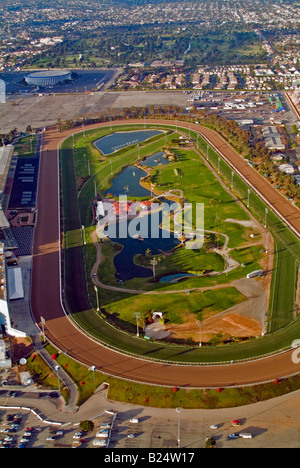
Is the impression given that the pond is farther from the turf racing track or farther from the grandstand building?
the grandstand building

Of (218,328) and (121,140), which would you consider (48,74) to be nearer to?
(121,140)

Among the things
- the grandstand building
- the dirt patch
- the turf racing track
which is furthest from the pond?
the grandstand building

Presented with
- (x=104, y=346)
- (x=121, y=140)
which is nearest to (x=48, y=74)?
(x=121, y=140)

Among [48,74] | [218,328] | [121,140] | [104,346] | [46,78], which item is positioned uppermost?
[48,74]

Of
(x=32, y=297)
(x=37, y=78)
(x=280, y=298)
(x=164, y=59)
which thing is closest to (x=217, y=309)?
(x=280, y=298)

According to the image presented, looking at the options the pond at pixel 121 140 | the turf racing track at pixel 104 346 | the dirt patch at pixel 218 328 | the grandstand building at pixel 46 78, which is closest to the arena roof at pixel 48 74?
the grandstand building at pixel 46 78

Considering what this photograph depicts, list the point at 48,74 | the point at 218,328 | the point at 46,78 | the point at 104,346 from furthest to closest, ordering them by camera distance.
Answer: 1. the point at 48,74
2. the point at 46,78
3. the point at 218,328
4. the point at 104,346

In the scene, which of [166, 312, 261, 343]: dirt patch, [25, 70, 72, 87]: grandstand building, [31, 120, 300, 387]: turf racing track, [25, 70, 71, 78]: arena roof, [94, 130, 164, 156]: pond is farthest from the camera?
[25, 70, 71, 78]: arena roof
